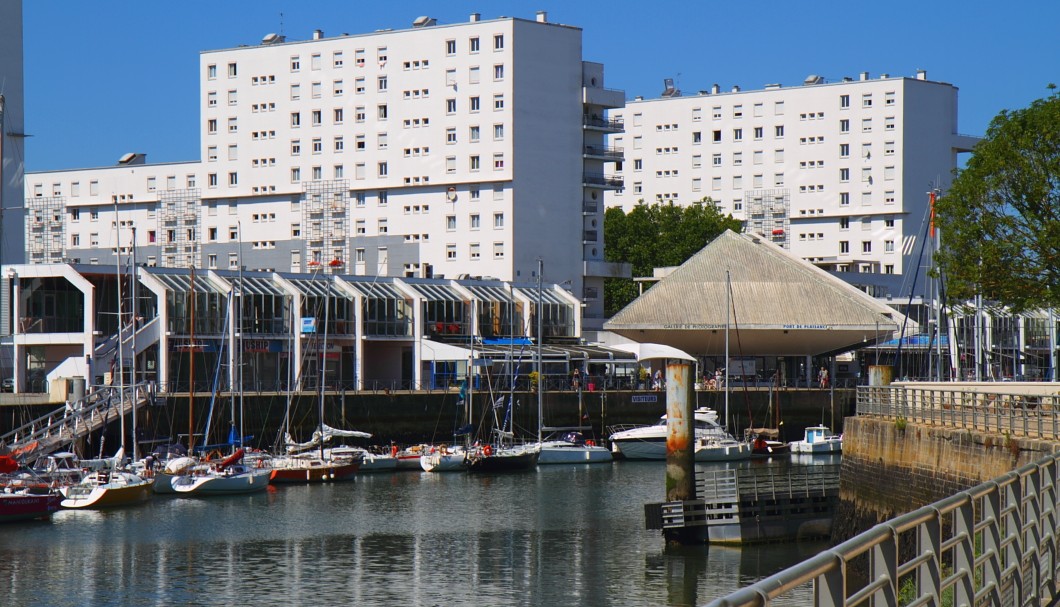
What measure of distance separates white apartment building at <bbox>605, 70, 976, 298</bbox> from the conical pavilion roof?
2937 centimetres

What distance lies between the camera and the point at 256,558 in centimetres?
4050

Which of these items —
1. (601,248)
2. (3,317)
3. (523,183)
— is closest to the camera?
(3,317)

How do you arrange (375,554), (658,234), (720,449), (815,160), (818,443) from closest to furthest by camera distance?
(375,554)
(720,449)
(818,443)
(658,234)
(815,160)

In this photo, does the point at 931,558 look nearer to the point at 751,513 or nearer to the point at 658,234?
the point at 751,513

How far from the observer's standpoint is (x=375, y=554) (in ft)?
135

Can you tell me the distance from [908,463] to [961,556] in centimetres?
2587

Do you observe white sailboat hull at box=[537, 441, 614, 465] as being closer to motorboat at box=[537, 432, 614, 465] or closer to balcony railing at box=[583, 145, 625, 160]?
motorboat at box=[537, 432, 614, 465]

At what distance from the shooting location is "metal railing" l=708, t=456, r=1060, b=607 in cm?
726

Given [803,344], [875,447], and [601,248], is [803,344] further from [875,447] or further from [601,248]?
[875,447]

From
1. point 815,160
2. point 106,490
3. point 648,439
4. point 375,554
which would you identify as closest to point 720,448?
point 648,439

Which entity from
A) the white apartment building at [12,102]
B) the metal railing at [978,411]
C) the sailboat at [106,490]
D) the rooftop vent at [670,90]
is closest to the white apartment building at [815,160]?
the rooftop vent at [670,90]

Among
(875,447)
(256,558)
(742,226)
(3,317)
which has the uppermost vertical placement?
(742,226)

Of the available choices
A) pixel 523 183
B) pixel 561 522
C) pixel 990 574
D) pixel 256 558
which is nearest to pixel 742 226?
pixel 523 183

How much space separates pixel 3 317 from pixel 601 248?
51.9 meters
